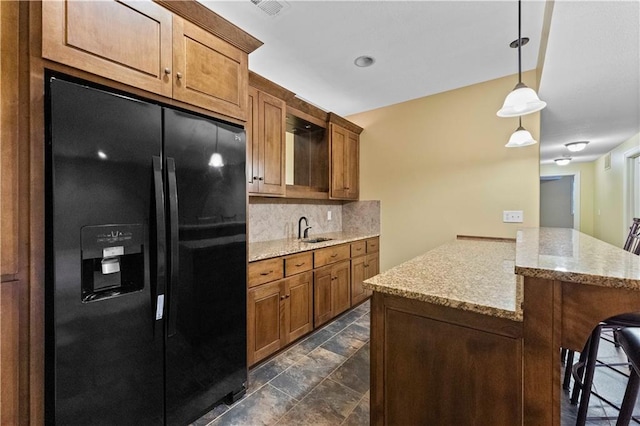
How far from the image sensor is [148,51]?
4.42 feet

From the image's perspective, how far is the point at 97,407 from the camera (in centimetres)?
115

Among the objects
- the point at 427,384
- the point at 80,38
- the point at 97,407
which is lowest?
the point at 97,407

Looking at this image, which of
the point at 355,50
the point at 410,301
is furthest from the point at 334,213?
the point at 410,301

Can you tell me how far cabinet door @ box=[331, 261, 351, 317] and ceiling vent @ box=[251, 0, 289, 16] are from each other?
2.27 m

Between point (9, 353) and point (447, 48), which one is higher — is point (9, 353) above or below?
below

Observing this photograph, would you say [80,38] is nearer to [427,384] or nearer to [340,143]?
[427,384]

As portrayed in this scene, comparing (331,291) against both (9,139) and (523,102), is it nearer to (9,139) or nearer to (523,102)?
(523,102)

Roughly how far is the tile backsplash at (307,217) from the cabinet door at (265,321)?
0.78 metres

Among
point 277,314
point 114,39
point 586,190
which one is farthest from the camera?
point 586,190

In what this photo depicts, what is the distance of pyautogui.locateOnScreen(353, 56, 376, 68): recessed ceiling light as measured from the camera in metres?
2.46

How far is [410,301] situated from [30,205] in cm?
152

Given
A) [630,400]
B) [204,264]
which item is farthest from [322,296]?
[630,400]

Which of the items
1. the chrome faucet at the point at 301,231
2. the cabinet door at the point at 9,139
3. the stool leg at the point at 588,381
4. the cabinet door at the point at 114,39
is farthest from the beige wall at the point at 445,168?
the cabinet door at the point at 9,139

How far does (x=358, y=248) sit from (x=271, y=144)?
162 centimetres
